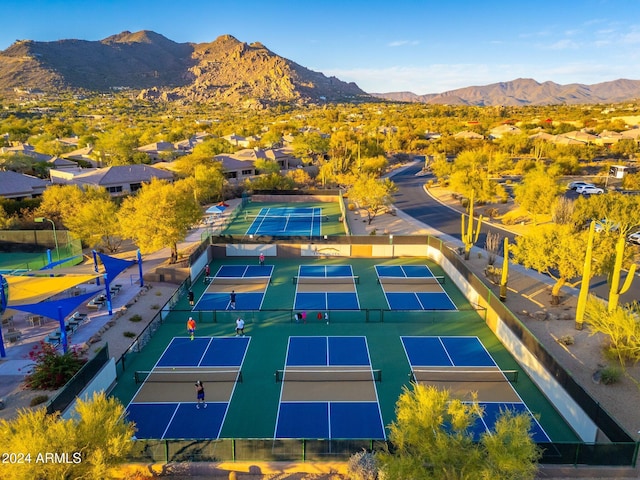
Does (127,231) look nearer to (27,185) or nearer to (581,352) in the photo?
(27,185)

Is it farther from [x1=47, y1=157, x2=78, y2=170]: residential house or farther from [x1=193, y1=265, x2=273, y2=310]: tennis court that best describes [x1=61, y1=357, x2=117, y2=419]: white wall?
[x1=47, y1=157, x2=78, y2=170]: residential house

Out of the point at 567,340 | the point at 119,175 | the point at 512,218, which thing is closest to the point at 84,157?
the point at 119,175

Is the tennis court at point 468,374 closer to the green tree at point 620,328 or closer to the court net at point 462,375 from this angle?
the court net at point 462,375

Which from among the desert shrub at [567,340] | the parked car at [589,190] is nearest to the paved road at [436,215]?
the desert shrub at [567,340]

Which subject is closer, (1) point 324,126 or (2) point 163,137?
(2) point 163,137

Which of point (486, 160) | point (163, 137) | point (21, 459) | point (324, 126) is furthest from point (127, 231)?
point (324, 126)

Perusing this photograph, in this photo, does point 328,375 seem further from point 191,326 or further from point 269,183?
point 269,183
